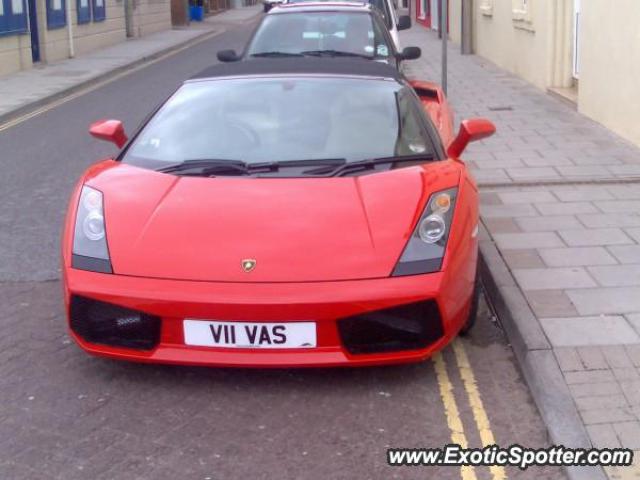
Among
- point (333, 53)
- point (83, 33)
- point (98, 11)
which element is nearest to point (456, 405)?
point (333, 53)

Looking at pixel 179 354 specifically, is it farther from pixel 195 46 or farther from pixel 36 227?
pixel 195 46

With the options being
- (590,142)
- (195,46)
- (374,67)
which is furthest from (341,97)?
(195,46)

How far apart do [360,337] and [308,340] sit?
231mm

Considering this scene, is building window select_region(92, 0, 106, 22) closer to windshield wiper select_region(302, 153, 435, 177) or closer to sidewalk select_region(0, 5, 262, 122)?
sidewalk select_region(0, 5, 262, 122)

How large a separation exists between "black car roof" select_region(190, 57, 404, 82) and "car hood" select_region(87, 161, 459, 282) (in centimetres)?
113

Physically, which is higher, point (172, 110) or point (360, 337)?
point (172, 110)

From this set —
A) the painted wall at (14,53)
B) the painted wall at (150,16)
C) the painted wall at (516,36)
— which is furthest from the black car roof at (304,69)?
the painted wall at (150,16)

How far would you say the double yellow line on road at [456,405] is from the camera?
374 centimetres

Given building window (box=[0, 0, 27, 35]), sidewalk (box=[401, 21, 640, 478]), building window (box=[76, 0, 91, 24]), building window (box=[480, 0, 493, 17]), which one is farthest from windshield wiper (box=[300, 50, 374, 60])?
building window (box=[76, 0, 91, 24])

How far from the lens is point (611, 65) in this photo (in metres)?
10.8

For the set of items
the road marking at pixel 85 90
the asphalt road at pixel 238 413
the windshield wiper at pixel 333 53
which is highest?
the windshield wiper at pixel 333 53

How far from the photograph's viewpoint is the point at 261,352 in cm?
426

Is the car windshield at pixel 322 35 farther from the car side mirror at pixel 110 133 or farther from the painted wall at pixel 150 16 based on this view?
the painted wall at pixel 150 16

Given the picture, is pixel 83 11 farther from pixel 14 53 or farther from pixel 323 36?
pixel 323 36
